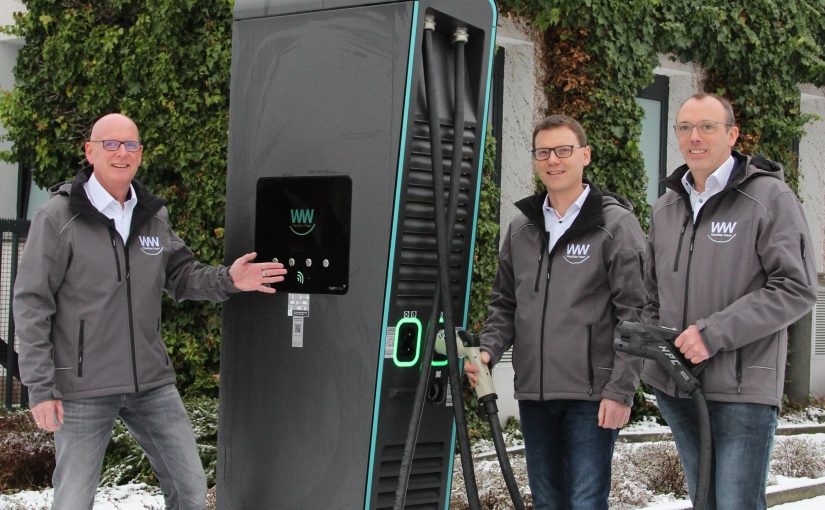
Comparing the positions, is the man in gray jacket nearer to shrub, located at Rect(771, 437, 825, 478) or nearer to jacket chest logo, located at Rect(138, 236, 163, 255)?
jacket chest logo, located at Rect(138, 236, 163, 255)

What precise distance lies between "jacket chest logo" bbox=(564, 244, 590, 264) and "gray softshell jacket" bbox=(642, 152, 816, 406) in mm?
270

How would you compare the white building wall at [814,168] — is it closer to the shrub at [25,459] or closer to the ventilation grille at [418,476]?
the shrub at [25,459]

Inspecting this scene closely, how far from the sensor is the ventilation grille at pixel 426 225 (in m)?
3.27

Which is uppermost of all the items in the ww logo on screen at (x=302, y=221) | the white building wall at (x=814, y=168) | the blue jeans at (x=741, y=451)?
the white building wall at (x=814, y=168)

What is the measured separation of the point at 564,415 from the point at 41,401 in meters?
1.68

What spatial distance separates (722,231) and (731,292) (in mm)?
187

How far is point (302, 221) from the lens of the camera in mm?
3438

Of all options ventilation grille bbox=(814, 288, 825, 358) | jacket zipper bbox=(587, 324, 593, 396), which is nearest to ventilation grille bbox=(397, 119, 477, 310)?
jacket zipper bbox=(587, 324, 593, 396)

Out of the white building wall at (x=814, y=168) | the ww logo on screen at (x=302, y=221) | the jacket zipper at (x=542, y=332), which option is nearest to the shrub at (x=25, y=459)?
the ww logo on screen at (x=302, y=221)

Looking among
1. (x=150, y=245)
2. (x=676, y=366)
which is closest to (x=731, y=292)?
(x=676, y=366)

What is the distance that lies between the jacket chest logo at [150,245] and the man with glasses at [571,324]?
1.16 m

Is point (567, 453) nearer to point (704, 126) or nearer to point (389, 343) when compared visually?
point (389, 343)

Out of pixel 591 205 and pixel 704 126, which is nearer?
pixel 704 126

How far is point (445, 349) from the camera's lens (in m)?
3.33
